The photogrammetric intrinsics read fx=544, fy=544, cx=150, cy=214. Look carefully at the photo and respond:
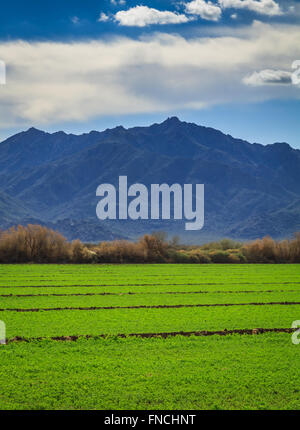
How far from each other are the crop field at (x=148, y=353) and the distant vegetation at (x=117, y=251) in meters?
30.2

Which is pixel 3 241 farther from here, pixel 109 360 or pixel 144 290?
pixel 109 360

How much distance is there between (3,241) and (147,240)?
1559cm

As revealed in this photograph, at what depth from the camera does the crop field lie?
1004 cm

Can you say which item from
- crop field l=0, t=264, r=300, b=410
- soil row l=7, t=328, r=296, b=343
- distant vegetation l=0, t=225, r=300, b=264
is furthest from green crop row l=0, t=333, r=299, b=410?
distant vegetation l=0, t=225, r=300, b=264

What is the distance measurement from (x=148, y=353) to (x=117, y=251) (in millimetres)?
46083

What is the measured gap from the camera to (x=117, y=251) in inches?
2334

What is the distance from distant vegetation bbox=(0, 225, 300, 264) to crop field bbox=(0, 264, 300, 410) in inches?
1187

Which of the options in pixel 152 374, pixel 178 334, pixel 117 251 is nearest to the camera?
pixel 152 374

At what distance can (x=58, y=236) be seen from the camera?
57125 mm

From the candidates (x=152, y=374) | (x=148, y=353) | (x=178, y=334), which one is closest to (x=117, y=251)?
(x=178, y=334)

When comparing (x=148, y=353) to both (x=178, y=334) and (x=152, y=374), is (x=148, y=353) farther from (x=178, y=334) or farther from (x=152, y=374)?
(x=178, y=334)

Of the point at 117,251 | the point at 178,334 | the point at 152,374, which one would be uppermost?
the point at 117,251

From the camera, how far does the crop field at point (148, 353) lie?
32.9ft
